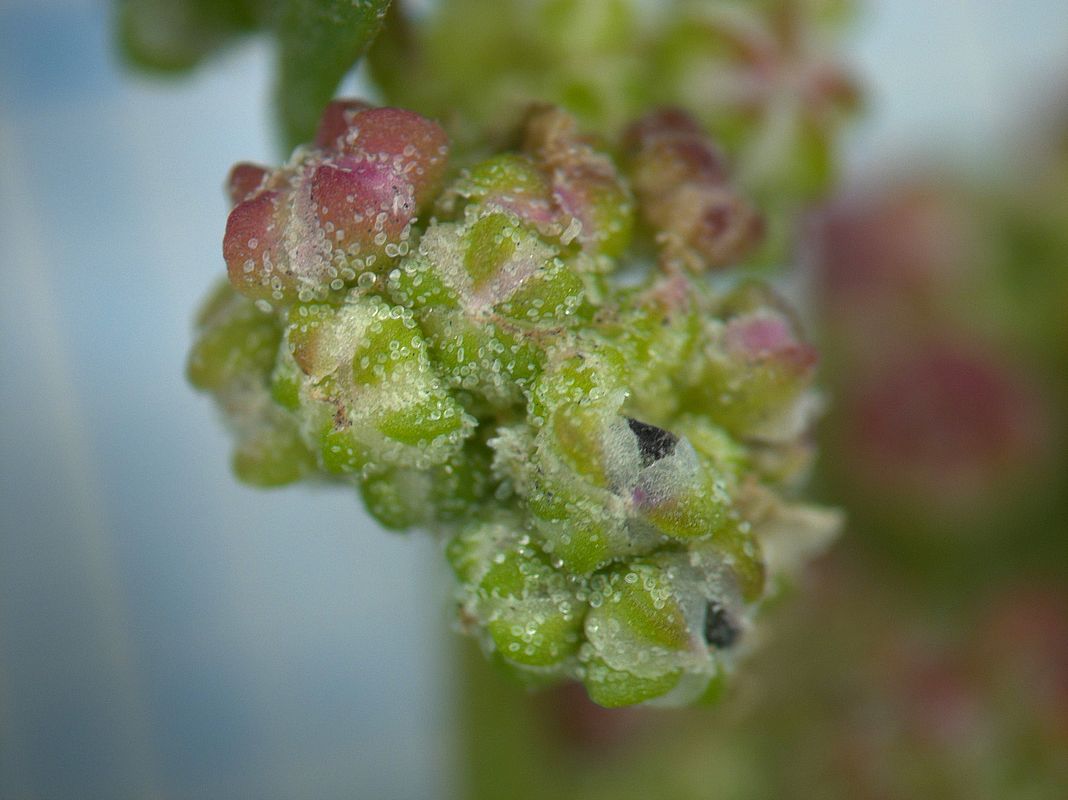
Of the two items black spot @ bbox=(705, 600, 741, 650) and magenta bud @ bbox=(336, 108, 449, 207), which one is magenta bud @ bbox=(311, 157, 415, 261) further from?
black spot @ bbox=(705, 600, 741, 650)

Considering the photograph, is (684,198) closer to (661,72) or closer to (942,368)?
(661,72)

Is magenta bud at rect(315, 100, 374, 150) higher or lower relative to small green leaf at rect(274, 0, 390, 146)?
lower

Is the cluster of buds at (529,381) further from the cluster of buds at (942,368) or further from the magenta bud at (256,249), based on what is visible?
the cluster of buds at (942,368)

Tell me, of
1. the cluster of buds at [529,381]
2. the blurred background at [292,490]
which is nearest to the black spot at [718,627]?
the cluster of buds at [529,381]

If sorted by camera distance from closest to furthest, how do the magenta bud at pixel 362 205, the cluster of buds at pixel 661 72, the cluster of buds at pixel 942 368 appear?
the magenta bud at pixel 362 205
the cluster of buds at pixel 661 72
the cluster of buds at pixel 942 368

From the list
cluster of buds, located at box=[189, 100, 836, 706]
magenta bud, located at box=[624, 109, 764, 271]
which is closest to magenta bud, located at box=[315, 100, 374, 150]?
cluster of buds, located at box=[189, 100, 836, 706]

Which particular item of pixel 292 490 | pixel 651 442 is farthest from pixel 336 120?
pixel 292 490
